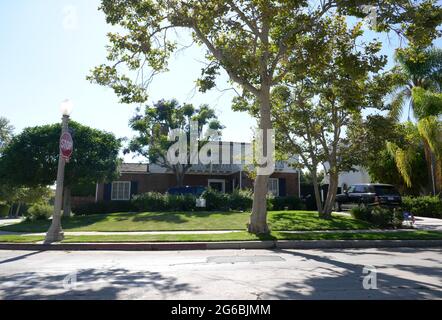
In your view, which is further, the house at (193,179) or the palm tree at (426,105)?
the house at (193,179)

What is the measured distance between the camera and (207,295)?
5.91 meters

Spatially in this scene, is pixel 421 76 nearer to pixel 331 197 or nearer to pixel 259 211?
pixel 331 197

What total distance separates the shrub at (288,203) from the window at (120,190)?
39.8 feet

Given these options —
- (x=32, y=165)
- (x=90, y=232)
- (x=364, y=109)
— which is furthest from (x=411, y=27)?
(x=32, y=165)

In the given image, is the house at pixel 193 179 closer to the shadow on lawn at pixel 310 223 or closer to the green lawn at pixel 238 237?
the shadow on lawn at pixel 310 223

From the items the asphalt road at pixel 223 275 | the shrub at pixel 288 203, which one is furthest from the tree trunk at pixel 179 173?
the asphalt road at pixel 223 275

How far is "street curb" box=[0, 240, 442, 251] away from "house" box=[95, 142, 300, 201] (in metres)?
18.6

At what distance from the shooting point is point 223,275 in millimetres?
7527

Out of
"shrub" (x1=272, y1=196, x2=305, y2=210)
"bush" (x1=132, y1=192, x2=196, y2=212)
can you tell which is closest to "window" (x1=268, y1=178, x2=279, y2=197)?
"shrub" (x1=272, y1=196, x2=305, y2=210)

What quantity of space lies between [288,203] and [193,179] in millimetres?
9637

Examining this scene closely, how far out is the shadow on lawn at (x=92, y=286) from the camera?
6039mm

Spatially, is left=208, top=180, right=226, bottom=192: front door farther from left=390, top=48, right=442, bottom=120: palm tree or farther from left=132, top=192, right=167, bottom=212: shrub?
left=390, top=48, right=442, bottom=120: palm tree

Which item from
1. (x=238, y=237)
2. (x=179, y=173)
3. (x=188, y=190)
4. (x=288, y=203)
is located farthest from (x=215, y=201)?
(x=238, y=237)
